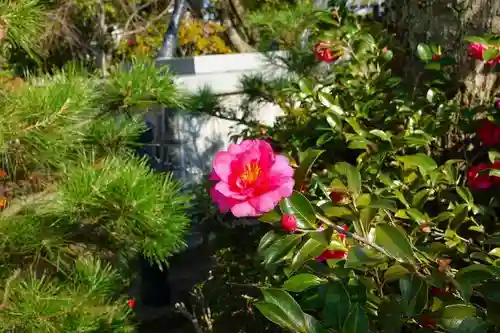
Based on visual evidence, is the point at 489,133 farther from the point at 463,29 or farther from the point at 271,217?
the point at 271,217

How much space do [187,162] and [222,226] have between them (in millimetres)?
720

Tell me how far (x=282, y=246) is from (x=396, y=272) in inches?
7.4

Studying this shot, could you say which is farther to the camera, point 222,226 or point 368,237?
point 222,226

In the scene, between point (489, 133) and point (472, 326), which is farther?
point (489, 133)

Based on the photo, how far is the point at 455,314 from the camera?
1031 mm

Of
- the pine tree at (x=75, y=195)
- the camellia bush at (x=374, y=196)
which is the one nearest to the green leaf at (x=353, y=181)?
the camellia bush at (x=374, y=196)

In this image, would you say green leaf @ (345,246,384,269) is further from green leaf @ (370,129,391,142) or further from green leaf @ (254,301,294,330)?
green leaf @ (370,129,391,142)

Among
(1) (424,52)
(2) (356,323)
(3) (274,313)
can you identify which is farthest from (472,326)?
(1) (424,52)

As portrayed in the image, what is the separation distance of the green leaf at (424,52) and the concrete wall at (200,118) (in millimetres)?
1073

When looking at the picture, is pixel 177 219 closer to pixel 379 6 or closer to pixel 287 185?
pixel 287 185

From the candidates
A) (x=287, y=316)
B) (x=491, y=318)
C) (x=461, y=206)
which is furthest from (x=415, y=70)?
(x=287, y=316)

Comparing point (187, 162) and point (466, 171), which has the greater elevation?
point (466, 171)

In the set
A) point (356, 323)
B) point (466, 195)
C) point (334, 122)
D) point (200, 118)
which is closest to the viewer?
point (356, 323)

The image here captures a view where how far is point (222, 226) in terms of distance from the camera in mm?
2340
